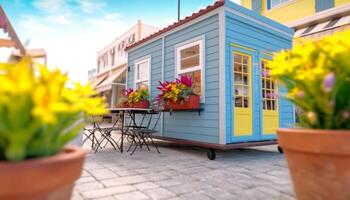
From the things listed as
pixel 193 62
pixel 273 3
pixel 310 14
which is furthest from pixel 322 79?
pixel 273 3

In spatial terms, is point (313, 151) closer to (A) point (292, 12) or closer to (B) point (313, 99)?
(B) point (313, 99)

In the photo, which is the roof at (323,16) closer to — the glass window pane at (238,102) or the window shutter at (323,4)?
the window shutter at (323,4)

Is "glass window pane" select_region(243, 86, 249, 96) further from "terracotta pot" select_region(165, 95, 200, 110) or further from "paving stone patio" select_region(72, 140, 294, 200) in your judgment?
"paving stone patio" select_region(72, 140, 294, 200)

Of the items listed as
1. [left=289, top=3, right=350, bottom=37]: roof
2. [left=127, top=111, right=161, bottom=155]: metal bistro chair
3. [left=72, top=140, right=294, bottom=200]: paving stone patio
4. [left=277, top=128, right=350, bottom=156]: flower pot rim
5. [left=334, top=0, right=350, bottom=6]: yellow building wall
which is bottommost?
[left=72, top=140, right=294, bottom=200]: paving stone patio

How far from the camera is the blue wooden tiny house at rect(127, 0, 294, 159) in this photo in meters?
4.56

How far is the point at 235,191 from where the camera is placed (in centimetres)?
251

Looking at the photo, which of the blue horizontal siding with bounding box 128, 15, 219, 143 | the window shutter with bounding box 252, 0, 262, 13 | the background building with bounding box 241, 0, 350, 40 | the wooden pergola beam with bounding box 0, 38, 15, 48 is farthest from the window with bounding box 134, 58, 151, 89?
the window shutter with bounding box 252, 0, 262, 13

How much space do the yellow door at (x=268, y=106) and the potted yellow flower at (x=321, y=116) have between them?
152 inches

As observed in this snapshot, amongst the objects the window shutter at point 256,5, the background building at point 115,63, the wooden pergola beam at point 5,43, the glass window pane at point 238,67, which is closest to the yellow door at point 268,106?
the glass window pane at point 238,67

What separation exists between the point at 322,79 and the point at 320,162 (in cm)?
45

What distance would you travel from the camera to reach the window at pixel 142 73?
6.89 meters

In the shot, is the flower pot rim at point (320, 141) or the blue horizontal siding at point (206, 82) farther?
the blue horizontal siding at point (206, 82)

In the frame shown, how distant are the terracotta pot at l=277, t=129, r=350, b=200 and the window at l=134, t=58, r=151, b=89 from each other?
560cm

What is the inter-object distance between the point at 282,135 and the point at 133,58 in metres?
6.53
